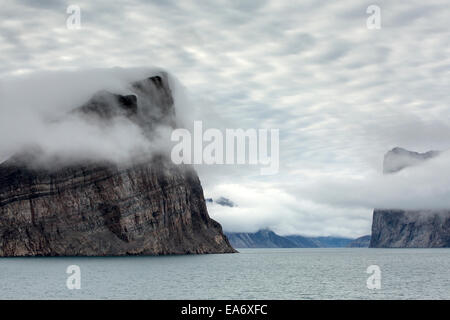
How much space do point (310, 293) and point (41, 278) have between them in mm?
53083

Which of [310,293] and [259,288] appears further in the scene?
[259,288]

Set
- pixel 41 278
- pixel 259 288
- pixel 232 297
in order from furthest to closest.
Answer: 1. pixel 41 278
2. pixel 259 288
3. pixel 232 297

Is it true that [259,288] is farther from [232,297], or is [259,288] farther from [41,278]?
[41,278]

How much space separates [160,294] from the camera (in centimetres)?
7888
